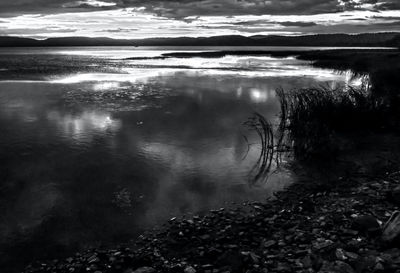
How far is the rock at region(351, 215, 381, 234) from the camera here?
8539 millimetres

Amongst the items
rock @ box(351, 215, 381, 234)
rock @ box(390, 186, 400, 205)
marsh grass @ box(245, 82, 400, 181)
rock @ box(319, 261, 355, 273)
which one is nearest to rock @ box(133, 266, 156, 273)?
rock @ box(319, 261, 355, 273)

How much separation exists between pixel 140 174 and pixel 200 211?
394 cm

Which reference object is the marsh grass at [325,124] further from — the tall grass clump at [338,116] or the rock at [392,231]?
the rock at [392,231]

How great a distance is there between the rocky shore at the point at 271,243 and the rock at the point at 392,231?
0.02 metres

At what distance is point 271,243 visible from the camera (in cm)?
847

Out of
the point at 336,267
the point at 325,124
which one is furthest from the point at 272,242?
the point at 325,124

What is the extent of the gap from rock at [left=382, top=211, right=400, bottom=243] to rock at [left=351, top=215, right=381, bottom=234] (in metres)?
0.39

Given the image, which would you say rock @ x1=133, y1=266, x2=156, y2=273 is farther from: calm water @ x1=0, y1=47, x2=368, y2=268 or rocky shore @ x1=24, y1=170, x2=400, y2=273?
→ calm water @ x1=0, y1=47, x2=368, y2=268

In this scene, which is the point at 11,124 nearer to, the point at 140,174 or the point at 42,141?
the point at 42,141

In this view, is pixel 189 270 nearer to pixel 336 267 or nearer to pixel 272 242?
pixel 272 242

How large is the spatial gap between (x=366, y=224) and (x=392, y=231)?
2.94ft

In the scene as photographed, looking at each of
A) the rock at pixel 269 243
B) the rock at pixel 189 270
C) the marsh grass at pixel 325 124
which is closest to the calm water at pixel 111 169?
the marsh grass at pixel 325 124

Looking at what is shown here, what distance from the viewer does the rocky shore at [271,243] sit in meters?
7.58

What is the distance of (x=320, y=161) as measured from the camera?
1538 centimetres
